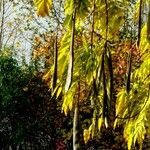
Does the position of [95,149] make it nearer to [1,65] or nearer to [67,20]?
[1,65]

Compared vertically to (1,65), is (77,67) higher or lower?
lower

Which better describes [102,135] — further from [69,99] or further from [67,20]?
[67,20]

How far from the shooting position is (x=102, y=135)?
1567 cm

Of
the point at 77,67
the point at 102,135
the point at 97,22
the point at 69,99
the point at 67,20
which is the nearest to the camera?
the point at 67,20

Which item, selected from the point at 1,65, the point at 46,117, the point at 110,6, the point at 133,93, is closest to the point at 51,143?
the point at 46,117

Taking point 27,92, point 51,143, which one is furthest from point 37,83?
point 51,143

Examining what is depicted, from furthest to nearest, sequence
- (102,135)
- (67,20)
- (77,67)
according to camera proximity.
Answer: (102,135), (77,67), (67,20)

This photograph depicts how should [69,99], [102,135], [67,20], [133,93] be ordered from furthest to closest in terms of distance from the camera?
[102,135], [133,93], [69,99], [67,20]

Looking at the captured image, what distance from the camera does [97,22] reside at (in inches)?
121

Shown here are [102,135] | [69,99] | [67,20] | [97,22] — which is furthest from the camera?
[102,135]

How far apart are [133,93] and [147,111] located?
0.46 meters

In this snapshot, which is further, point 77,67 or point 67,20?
point 77,67

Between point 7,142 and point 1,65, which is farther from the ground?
point 1,65

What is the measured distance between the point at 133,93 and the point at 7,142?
11912 millimetres
